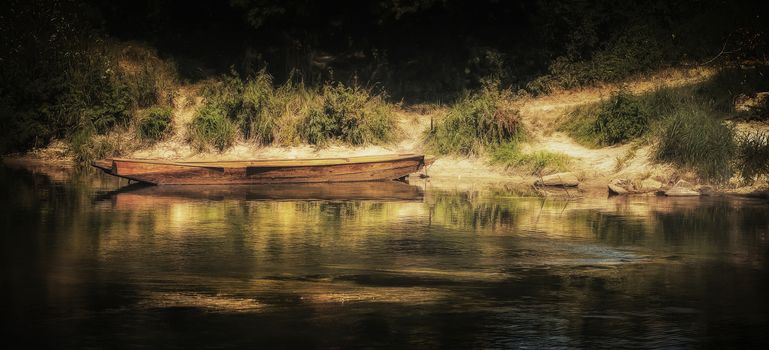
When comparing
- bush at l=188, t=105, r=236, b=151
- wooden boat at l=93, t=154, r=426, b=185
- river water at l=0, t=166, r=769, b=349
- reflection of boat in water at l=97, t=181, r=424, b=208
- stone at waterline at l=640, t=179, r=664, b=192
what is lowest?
river water at l=0, t=166, r=769, b=349

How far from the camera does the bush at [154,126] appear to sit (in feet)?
105

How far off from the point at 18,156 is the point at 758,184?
19909mm

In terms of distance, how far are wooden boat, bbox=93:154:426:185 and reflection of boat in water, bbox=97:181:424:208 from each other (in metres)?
0.24

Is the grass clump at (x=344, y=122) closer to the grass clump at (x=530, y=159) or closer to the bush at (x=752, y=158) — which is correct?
the grass clump at (x=530, y=159)

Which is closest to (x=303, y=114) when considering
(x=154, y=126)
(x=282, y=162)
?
(x=154, y=126)

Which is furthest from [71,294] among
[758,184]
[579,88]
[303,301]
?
[579,88]

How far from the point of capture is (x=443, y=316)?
39.5 feet

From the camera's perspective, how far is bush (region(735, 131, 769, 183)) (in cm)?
2505

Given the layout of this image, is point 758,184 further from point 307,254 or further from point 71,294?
point 71,294

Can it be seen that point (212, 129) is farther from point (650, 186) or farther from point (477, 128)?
point (650, 186)

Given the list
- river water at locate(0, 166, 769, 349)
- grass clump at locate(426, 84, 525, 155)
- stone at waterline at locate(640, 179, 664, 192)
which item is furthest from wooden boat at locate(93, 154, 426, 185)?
stone at waterline at locate(640, 179, 664, 192)

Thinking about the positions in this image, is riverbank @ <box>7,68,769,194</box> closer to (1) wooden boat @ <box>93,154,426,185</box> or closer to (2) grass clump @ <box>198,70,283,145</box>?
(2) grass clump @ <box>198,70,283,145</box>

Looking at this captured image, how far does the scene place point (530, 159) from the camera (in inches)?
1134

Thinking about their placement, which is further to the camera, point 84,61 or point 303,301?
point 84,61
